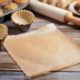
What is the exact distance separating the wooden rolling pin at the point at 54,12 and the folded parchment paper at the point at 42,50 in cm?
10

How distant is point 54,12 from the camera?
77cm

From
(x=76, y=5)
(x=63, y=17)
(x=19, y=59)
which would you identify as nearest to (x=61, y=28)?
(x=63, y=17)

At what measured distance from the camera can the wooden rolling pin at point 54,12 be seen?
2.40ft

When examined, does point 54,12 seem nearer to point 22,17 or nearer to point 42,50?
point 22,17

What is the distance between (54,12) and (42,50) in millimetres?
308

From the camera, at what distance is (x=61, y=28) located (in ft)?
2.40

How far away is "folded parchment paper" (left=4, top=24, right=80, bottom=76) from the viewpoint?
1.59 feet

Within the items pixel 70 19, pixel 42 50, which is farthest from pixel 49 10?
pixel 42 50

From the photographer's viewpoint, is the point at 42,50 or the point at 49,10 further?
the point at 49,10

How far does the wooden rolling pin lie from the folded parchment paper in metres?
0.10

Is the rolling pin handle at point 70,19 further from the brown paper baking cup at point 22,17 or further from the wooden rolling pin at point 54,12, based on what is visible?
the brown paper baking cup at point 22,17

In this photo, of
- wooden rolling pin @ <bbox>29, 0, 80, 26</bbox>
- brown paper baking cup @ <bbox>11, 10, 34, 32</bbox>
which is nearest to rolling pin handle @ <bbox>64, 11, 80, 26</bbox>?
wooden rolling pin @ <bbox>29, 0, 80, 26</bbox>

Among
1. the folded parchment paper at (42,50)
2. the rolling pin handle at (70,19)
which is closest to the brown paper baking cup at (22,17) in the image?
the folded parchment paper at (42,50)

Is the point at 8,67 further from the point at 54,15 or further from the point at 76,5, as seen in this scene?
the point at 76,5
